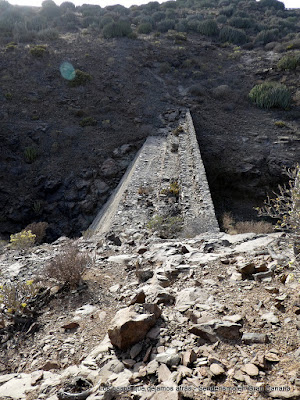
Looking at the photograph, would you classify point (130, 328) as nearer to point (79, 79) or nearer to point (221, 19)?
point (79, 79)

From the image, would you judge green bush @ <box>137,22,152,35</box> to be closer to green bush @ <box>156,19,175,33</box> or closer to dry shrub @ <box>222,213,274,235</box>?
green bush @ <box>156,19,175,33</box>

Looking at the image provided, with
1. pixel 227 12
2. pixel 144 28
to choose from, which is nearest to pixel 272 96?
pixel 144 28

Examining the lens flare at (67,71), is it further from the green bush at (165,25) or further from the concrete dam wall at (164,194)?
the green bush at (165,25)

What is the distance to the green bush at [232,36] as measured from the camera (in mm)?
29266

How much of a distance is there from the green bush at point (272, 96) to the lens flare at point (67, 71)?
40.1ft

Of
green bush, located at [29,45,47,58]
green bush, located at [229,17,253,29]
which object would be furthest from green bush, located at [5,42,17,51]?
green bush, located at [229,17,253,29]

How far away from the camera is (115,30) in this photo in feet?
82.2

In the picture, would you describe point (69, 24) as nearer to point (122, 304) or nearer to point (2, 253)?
point (2, 253)

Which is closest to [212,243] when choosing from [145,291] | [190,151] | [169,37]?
[145,291]

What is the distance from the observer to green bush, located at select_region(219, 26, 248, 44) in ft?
96.0

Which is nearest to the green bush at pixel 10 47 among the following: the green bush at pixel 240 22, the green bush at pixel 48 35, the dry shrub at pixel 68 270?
the green bush at pixel 48 35

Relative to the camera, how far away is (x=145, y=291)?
11.8 feet

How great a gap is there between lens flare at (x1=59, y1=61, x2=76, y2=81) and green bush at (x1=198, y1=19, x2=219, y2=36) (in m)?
18.1

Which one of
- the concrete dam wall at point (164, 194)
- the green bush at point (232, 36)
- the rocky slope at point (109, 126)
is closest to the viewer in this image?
the concrete dam wall at point (164, 194)
